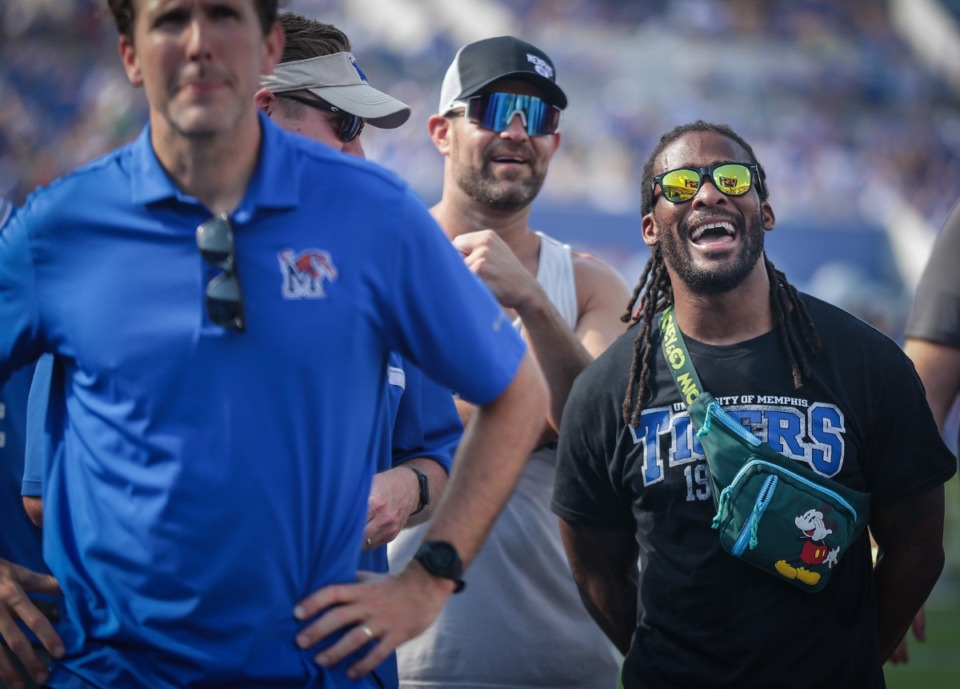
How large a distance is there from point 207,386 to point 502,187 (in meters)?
2.21

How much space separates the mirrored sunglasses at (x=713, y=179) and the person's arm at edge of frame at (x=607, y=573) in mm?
988

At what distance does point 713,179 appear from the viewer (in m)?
3.64

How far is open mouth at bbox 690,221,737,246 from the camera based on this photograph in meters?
3.62

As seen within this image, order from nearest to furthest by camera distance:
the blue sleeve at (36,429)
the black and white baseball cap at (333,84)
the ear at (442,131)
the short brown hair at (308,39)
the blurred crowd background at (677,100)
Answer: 1. the blue sleeve at (36,429)
2. the black and white baseball cap at (333,84)
3. the short brown hair at (308,39)
4. the ear at (442,131)
5. the blurred crowd background at (677,100)

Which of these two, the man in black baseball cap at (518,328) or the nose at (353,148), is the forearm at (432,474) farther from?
the nose at (353,148)

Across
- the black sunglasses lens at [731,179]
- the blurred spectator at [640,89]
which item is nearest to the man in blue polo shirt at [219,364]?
the black sunglasses lens at [731,179]

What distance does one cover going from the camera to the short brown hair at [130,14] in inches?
97.7

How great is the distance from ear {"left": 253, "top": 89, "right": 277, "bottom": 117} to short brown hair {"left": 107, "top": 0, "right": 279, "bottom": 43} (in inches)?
41.8

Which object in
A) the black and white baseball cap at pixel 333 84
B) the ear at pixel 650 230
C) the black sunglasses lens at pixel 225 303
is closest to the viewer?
the black sunglasses lens at pixel 225 303

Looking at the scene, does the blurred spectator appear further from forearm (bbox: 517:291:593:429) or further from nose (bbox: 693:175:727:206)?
nose (bbox: 693:175:727:206)

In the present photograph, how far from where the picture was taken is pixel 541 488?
13.8ft

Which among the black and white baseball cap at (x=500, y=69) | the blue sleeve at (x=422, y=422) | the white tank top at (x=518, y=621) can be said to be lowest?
the white tank top at (x=518, y=621)

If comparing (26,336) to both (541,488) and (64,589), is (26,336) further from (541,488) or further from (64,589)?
(541,488)

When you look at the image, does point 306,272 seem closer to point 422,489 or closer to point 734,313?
point 422,489
